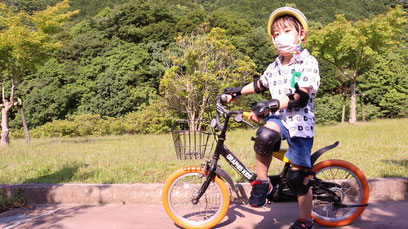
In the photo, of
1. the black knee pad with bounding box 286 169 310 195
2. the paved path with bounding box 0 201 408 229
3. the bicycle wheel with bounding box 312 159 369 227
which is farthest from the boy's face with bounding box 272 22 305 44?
the paved path with bounding box 0 201 408 229

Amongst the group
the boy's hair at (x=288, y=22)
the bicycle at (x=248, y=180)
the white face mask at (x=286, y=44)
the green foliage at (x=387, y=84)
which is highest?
the green foliage at (x=387, y=84)

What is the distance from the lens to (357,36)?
19.7m

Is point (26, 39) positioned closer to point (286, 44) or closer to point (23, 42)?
point (23, 42)

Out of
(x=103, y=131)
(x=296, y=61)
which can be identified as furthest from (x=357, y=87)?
(x=296, y=61)

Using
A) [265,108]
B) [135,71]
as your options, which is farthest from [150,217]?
[135,71]

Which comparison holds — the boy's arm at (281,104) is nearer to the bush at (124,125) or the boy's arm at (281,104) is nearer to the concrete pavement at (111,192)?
the concrete pavement at (111,192)

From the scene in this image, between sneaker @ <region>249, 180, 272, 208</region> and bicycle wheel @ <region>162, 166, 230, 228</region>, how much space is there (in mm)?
290

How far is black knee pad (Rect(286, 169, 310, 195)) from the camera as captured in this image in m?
2.24

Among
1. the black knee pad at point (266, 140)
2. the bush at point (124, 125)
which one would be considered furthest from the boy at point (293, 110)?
the bush at point (124, 125)

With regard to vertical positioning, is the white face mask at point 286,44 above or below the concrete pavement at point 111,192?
above

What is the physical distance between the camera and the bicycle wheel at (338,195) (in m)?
2.62

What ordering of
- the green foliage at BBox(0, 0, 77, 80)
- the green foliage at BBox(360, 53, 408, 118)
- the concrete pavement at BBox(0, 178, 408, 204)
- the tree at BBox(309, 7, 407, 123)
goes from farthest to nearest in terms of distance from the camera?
the green foliage at BBox(360, 53, 408, 118)
the tree at BBox(309, 7, 407, 123)
the green foliage at BBox(0, 0, 77, 80)
the concrete pavement at BBox(0, 178, 408, 204)

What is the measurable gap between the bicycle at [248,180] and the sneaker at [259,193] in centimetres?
11

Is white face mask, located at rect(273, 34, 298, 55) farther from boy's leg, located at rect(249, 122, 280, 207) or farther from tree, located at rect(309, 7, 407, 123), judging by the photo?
tree, located at rect(309, 7, 407, 123)
